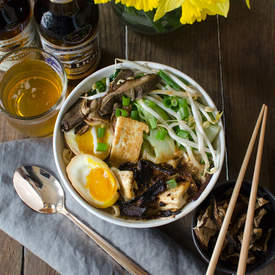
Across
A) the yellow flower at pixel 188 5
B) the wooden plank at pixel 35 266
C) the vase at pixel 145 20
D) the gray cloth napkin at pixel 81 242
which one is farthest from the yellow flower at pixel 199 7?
the wooden plank at pixel 35 266

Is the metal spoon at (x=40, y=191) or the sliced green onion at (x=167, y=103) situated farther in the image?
the metal spoon at (x=40, y=191)

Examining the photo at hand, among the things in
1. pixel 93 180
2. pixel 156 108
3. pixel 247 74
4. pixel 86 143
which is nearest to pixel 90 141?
pixel 86 143

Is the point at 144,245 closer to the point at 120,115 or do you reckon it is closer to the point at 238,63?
the point at 120,115

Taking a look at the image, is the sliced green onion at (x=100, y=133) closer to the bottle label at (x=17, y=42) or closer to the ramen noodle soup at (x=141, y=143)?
the ramen noodle soup at (x=141, y=143)

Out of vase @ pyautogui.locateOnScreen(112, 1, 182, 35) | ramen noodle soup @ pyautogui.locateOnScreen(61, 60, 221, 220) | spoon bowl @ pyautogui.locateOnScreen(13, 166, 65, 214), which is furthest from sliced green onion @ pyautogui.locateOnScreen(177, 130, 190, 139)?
spoon bowl @ pyautogui.locateOnScreen(13, 166, 65, 214)

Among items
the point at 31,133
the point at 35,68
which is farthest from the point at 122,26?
the point at 31,133

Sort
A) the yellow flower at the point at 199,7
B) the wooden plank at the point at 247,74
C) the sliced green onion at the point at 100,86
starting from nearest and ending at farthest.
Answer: the yellow flower at the point at 199,7
the sliced green onion at the point at 100,86
the wooden plank at the point at 247,74
